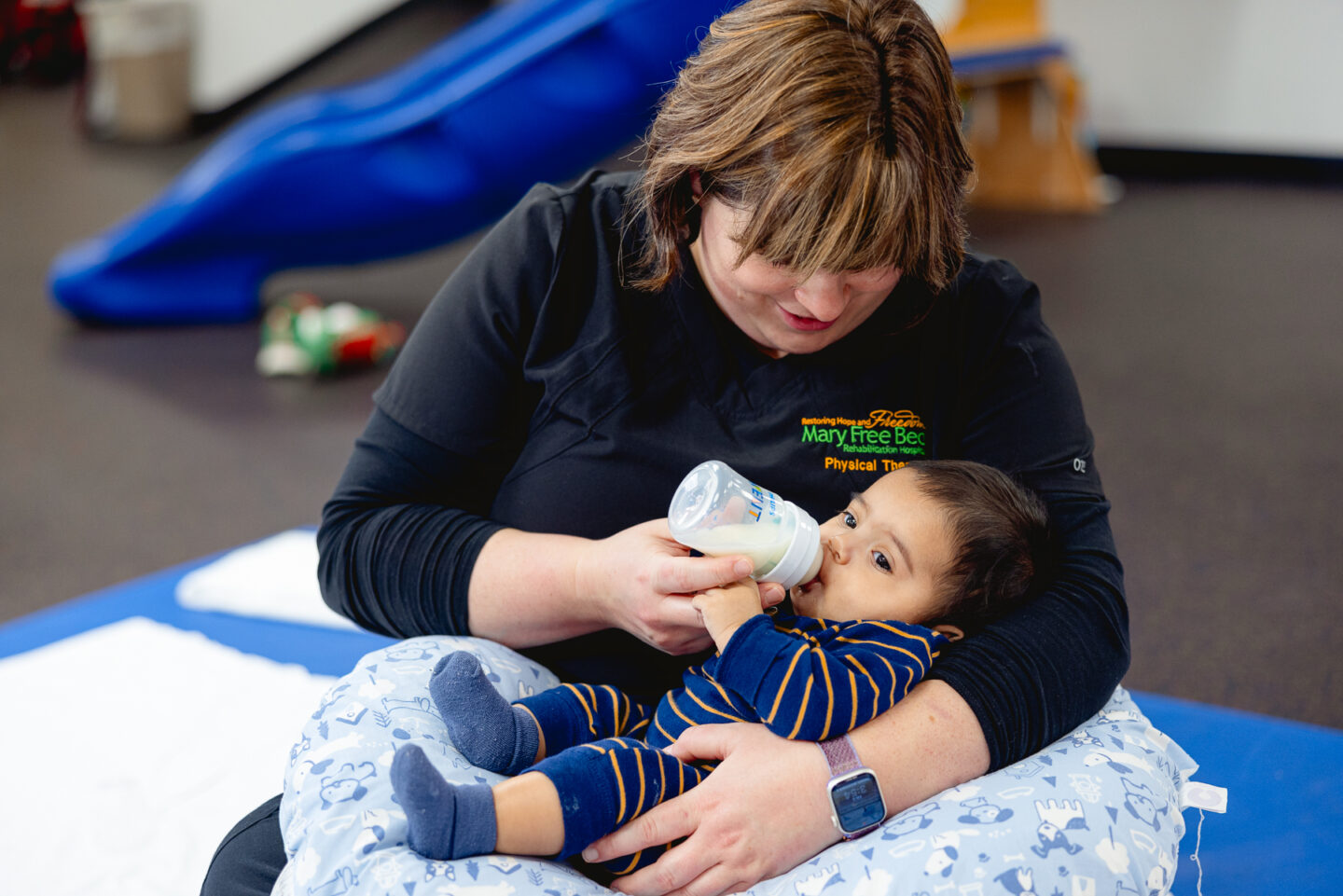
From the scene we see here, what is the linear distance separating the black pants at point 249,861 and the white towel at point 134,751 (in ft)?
0.92

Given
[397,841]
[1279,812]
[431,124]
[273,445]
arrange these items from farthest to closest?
1. [431,124]
2. [273,445]
3. [1279,812]
4. [397,841]

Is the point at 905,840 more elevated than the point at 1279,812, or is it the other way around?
the point at 905,840

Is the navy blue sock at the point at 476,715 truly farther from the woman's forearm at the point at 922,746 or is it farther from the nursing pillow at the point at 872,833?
the woman's forearm at the point at 922,746

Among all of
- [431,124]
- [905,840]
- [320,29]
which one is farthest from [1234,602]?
[320,29]

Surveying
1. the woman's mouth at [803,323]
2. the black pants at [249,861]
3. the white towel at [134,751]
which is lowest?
the white towel at [134,751]

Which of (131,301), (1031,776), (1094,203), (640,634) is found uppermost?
(640,634)

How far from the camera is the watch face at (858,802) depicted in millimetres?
1042

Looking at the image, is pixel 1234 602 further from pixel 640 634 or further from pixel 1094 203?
pixel 1094 203

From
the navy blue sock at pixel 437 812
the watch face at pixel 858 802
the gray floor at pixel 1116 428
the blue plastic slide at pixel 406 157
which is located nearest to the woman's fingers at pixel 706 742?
the watch face at pixel 858 802

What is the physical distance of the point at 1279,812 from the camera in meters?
1.46

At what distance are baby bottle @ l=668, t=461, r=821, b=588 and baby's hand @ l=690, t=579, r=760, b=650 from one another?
0.14 feet

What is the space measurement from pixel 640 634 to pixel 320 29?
24.2 feet

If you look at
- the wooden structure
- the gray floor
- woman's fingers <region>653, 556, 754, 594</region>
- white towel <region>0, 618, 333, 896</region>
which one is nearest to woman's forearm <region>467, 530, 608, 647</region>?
woman's fingers <region>653, 556, 754, 594</region>

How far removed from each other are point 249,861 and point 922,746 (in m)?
0.66
